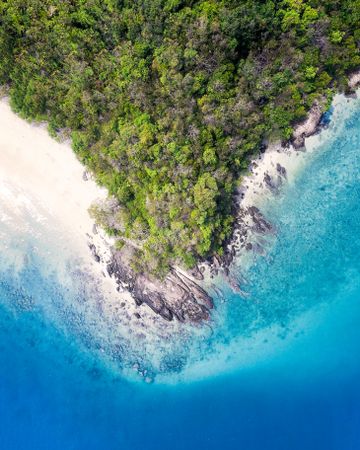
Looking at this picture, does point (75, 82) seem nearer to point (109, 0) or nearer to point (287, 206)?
point (109, 0)

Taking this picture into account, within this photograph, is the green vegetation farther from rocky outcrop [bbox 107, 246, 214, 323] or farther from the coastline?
the coastline

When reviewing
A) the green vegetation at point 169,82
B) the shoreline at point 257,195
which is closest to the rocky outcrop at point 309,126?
the shoreline at point 257,195

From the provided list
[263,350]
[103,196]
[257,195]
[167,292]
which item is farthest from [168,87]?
[263,350]

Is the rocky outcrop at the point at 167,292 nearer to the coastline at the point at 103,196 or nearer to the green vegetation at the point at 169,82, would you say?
the coastline at the point at 103,196

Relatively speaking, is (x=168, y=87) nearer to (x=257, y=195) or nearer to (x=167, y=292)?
(x=257, y=195)

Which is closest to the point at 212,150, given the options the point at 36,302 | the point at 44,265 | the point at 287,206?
the point at 287,206
